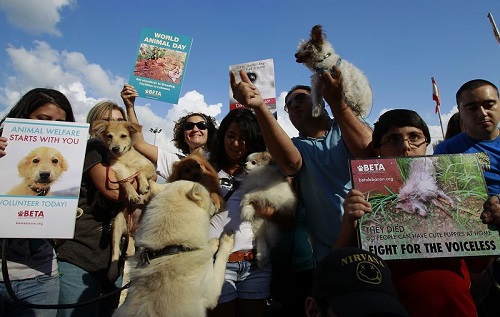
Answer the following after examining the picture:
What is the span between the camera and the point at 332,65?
5.23 metres

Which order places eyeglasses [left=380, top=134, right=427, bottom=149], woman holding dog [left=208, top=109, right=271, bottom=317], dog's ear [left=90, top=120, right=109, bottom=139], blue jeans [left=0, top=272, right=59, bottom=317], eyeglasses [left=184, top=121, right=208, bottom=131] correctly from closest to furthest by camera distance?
eyeglasses [left=380, top=134, right=427, bottom=149] < blue jeans [left=0, top=272, right=59, bottom=317] < woman holding dog [left=208, top=109, right=271, bottom=317] < dog's ear [left=90, top=120, right=109, bottom=139] < eyeglasses [left=184, top=121, right=208, bottom=131]

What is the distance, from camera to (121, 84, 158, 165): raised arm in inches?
187

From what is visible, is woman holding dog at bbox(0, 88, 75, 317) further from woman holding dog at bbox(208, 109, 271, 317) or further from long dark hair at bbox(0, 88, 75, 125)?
woman holding dog at bbox(208, 109, 271, 317)

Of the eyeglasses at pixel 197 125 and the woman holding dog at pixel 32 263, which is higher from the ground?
the eyeglasses at pixel 197 125

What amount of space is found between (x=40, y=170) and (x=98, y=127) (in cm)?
183

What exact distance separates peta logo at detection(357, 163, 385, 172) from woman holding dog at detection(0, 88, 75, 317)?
301 cm

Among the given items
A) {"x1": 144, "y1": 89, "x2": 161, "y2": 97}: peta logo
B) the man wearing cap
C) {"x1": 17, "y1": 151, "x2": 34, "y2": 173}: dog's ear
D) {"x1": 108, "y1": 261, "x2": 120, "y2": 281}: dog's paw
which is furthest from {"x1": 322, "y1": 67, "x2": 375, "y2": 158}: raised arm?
{"x1": 144, "y1": 89, "x2": 161, "y2": 97}: peta logo

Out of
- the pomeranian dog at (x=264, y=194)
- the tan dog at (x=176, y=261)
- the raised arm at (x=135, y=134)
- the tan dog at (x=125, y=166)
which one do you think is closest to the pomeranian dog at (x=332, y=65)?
the pomeranian dog at (x=264, y=194)

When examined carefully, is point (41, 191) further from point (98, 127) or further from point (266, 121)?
point (266, 121)

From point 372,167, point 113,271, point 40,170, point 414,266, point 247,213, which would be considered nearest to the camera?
point 414,266

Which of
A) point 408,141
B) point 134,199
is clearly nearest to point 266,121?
point 408,141

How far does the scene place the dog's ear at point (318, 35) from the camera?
5.64 metres

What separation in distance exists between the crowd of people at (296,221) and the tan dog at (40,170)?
22 centimetres

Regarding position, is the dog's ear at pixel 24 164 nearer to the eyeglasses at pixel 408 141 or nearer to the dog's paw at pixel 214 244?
the dog's paw at pixel 214 244
